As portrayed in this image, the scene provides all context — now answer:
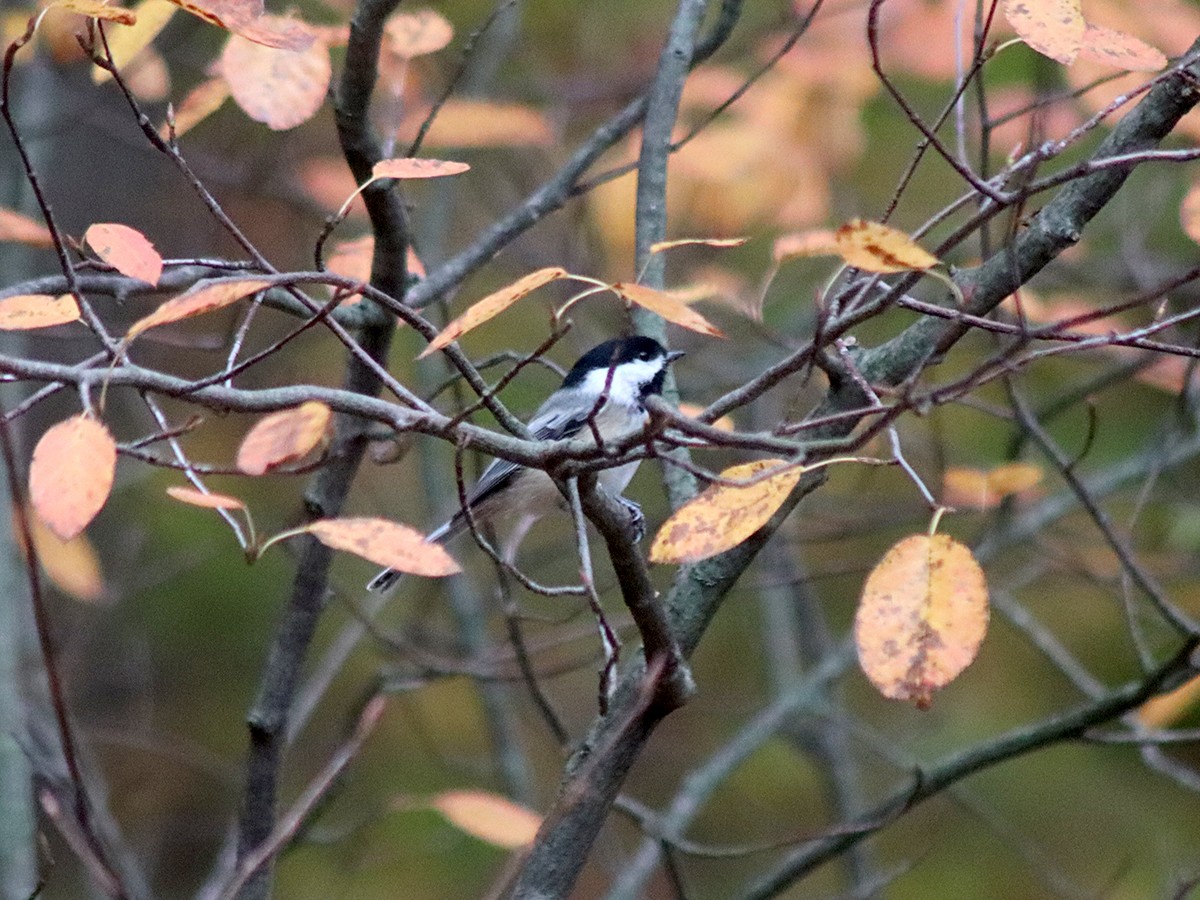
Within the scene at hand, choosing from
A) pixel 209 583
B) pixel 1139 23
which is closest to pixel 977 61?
pixel 1139 23

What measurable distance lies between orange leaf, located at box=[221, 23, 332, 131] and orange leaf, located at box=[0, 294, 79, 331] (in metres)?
0.52

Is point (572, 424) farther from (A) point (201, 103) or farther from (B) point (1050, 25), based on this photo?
(B) point (1050, 25)

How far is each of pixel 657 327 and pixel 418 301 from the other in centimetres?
47

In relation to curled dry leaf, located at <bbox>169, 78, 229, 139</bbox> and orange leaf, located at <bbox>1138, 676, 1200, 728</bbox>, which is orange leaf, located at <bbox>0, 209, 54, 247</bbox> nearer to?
curled dry leaf, located at <bbox>169, 78, 229, 139</bbox>

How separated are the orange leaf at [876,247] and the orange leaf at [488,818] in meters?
1.63

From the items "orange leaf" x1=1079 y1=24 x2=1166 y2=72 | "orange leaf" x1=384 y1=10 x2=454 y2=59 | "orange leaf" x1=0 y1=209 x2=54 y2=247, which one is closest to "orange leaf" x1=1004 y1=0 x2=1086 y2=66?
"orange leaf" x1=1079 y1=24 x2=1166 y2=72

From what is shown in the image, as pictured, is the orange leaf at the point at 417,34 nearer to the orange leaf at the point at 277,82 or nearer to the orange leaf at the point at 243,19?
the orange leaf at the point at 277,82

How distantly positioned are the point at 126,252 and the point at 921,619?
35.1 inches

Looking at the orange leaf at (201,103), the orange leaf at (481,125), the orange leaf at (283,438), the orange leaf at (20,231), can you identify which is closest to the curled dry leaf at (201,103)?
the orange leaf at (201,103)

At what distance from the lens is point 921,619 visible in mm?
1291

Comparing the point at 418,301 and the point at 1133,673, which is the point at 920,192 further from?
the point at 418,301

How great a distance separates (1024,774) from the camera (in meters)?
5.06

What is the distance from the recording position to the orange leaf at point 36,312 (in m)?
1.35

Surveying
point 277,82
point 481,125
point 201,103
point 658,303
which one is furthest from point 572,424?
point 658,303
